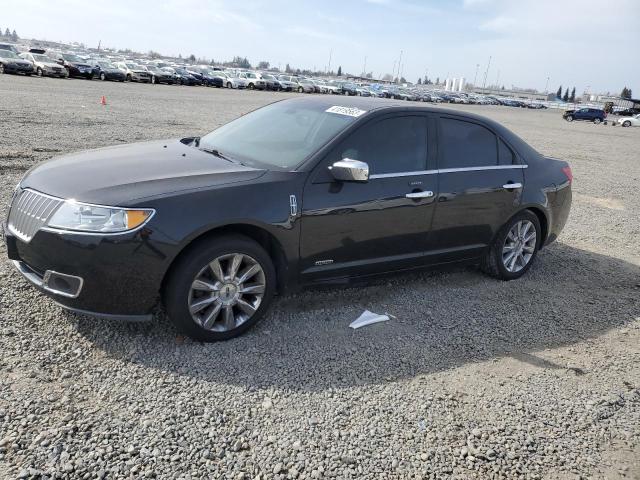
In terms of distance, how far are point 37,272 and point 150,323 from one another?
0.85m

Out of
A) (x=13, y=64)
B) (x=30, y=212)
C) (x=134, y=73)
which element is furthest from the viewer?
(x=134, y=73)

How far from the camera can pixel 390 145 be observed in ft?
15.3

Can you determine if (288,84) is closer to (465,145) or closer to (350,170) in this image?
(465,145)

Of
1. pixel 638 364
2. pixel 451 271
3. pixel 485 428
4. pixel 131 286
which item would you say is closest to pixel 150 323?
pixel 131 286

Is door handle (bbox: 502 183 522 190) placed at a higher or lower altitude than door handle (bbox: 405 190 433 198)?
higher

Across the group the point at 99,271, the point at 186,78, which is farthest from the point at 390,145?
the point at 186,78

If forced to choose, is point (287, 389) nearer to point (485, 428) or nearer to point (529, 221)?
point (485, 428)

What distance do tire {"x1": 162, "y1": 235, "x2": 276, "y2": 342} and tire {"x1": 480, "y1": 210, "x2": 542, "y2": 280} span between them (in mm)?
2613

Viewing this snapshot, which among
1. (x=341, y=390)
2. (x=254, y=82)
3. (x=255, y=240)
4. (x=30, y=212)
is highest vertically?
(x=254, y=82)

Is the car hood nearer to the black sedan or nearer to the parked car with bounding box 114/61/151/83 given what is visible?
the black sedan

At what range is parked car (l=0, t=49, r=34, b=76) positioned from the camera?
32.4m

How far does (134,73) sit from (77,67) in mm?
4692

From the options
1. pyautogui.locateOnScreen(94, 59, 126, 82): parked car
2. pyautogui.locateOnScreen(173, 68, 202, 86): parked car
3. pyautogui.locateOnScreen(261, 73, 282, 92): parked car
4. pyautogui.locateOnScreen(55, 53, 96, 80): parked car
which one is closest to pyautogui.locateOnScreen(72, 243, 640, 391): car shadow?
pyautogui.locateOnScreen(55, 53, 96, 80): parked car

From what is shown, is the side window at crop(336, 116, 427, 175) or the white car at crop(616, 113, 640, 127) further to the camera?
the white car at crop(616, 113, 640, 127)
